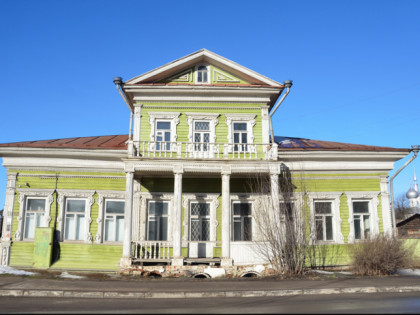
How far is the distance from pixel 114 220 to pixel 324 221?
29.3 feet

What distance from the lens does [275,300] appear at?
8.58m

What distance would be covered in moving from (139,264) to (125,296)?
5.03 metres

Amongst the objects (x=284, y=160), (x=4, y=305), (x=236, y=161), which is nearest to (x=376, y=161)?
(x=284, y=160)

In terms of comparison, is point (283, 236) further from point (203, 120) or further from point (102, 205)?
point (102, 205)

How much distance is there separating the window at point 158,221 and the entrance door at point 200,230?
1102 millimetres

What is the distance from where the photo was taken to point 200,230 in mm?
15305

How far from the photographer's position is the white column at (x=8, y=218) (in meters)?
14.6

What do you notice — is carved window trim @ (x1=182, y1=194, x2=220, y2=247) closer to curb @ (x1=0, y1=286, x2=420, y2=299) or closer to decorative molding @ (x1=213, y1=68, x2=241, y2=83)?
decorative molding @ (x1=213, y1=68, x2=241, y2=83)

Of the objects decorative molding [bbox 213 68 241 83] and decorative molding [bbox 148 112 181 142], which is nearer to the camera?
decorative molding [bbox 148 112 181 142]

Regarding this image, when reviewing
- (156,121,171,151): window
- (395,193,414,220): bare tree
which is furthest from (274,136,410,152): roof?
(395,193,414,220): bare tree

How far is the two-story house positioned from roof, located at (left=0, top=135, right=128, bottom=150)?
51mm

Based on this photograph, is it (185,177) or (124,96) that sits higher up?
(124,96)

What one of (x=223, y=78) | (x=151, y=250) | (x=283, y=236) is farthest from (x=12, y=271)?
(x=223, y=78)

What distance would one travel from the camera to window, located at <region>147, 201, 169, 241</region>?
1524 cm
